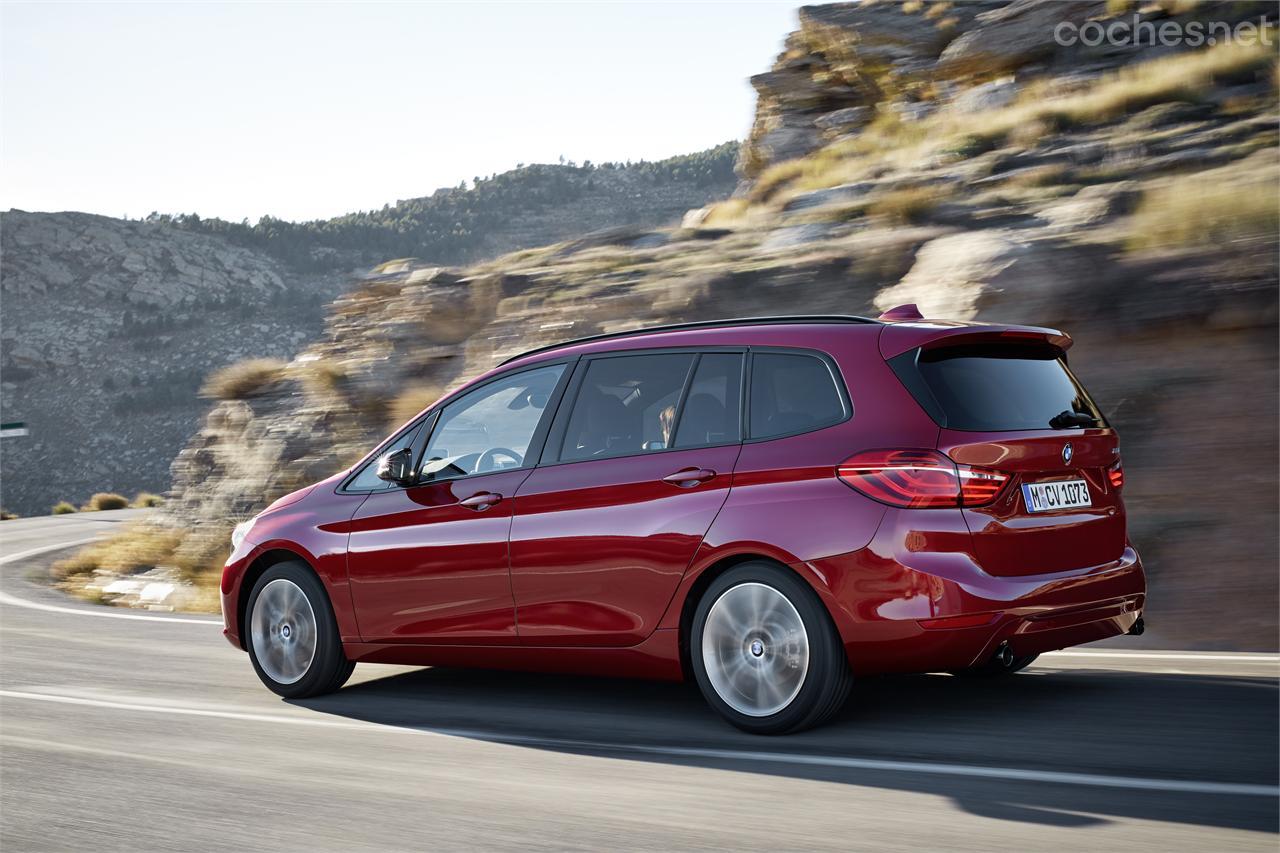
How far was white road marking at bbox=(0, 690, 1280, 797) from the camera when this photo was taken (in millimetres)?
4973

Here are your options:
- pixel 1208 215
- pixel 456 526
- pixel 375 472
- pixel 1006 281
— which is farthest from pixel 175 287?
pixel 456 526

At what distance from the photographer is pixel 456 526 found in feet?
23.3

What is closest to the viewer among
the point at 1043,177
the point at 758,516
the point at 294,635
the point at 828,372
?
the point at 758,516

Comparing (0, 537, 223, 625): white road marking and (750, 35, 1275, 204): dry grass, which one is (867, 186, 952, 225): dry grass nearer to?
(750, 35, 1275, 204): dry grass

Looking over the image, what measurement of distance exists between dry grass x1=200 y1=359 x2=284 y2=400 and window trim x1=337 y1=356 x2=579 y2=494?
469 inches

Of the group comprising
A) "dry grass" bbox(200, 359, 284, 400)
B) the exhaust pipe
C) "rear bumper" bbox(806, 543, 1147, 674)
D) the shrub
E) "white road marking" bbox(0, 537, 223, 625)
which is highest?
"dry grass" bbox(200, 359, 284, 400)

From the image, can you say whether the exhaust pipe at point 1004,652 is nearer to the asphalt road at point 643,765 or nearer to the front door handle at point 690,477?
the asphalt road at point 643,765

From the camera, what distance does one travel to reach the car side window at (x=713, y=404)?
633cm

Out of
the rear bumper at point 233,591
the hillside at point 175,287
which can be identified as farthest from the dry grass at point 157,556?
the hillside at point 175,287

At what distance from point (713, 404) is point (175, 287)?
7652 cm

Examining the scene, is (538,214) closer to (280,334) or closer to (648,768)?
(280,334)

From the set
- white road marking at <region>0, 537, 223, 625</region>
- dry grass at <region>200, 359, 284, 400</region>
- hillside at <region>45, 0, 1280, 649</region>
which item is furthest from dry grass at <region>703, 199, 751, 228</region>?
white road marking at <region>0, 537, 223, 625</region>

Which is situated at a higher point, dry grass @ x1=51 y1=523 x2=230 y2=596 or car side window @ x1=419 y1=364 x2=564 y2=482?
car side window @ x1=419 y1=364 x2=564 y2=482

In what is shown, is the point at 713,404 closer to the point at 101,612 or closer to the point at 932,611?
the point at 932,611
